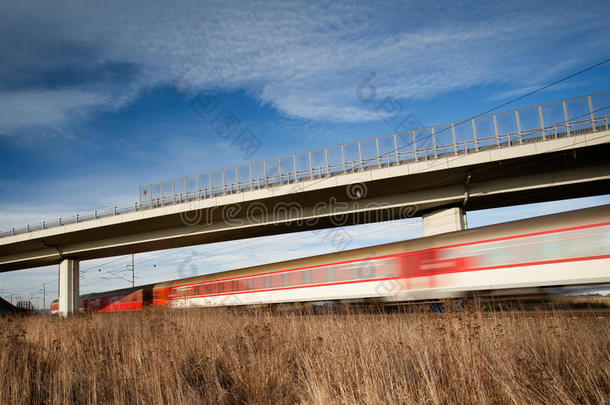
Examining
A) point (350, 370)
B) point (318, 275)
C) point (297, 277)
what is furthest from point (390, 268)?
point (350, 370)

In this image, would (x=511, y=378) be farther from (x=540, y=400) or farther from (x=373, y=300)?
(x=373, y=300)

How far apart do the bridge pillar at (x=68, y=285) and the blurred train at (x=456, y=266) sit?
2082 centimetres

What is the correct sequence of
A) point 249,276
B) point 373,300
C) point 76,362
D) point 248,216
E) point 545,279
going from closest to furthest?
1. point 76,362
2. point 545,279
3. point 373,300
4. point 249,276
5. point 248,216

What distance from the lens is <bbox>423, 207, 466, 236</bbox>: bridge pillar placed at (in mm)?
22578

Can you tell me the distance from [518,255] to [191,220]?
20666mm

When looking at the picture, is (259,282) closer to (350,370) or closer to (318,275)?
(318,275)

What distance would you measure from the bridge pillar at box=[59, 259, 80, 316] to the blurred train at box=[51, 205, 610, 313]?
20821mm

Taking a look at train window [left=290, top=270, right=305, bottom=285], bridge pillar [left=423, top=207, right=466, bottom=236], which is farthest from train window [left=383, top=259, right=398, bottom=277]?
bridge pillar [left=423, top=207, right=466, bottom=236]

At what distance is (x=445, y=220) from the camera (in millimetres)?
22938

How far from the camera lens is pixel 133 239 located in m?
31.1

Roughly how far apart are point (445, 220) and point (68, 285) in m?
30.8

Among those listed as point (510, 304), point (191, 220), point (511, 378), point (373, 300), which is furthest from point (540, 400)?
point (191, 220)

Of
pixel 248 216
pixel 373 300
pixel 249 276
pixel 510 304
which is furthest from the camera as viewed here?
pixel 248 216

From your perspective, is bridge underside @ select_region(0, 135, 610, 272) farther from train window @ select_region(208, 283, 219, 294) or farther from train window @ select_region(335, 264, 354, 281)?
train window @ select_region(335, 264, 354, 281)
